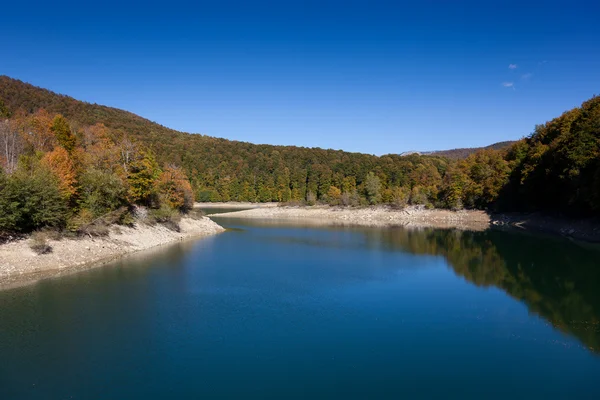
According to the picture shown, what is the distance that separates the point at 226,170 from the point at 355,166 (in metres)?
34.8

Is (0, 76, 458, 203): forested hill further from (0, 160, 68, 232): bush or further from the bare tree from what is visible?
(0, 160, 68, 232): bush

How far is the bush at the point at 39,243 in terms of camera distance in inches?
851

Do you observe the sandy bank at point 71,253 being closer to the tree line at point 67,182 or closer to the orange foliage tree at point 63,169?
the tree line at point 67,182

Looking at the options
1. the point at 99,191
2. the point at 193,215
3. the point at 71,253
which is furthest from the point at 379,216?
the point at 71,253

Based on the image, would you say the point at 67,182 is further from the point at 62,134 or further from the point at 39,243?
the point at 62,134

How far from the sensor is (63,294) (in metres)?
17.4

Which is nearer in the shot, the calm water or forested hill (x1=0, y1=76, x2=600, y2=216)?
the calm water

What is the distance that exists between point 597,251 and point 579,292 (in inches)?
522

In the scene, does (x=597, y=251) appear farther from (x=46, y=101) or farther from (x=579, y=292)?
(x=46, y=101)

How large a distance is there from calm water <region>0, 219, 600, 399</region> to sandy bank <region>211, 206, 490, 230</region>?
101 feet

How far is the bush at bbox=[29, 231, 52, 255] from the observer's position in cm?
2161

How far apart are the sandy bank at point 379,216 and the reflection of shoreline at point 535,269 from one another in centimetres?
1346

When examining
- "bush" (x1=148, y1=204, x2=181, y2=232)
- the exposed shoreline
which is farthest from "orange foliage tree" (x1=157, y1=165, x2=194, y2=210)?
the exposed shoreline

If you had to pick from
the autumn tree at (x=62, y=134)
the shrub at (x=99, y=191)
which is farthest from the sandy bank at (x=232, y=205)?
the shrub at (x=99, y=191)
